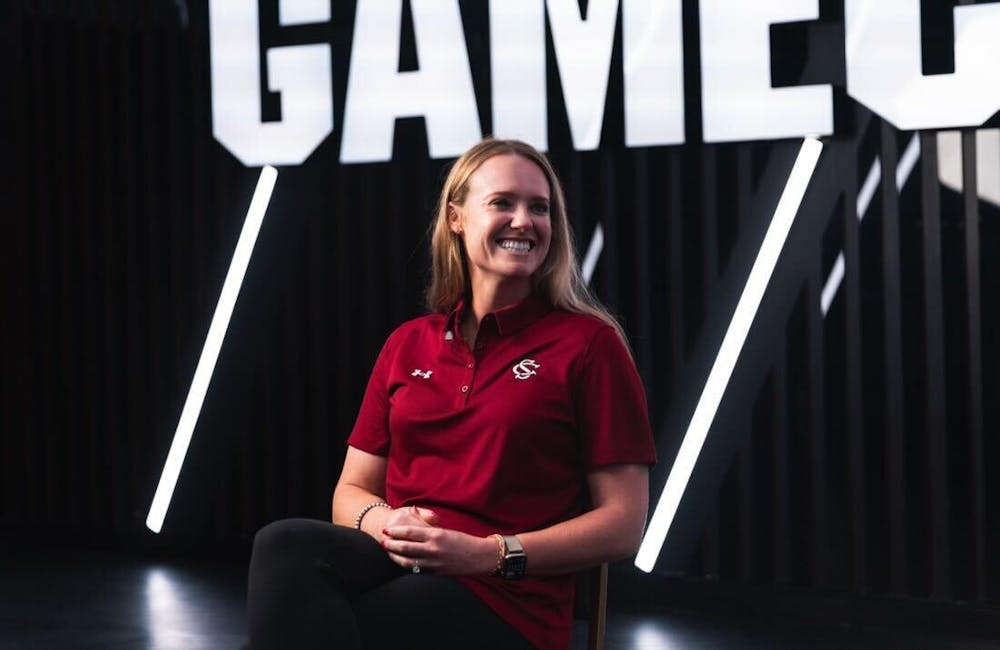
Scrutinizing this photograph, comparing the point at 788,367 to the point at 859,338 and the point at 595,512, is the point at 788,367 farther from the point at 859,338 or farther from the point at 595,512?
the point at 595,512

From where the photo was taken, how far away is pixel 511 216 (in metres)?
2.07

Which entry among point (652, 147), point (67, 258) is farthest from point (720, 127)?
point (67, 258)

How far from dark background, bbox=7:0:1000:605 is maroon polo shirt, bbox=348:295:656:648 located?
189cm

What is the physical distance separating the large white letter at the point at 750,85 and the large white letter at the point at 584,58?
30 cm

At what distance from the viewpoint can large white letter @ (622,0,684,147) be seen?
3900mm

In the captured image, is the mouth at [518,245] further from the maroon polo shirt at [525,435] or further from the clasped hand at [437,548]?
the clasped hand at [437,548]

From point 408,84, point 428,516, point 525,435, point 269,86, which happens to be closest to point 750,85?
point 408,84

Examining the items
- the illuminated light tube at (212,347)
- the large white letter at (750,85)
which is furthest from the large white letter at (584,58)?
the illuminated light tube at (212,347)

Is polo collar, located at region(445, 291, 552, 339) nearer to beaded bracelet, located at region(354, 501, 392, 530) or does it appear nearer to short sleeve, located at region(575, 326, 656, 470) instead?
short sleeve, located at region(575, 326, 656, 470)

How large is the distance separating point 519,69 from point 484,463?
2.38 m

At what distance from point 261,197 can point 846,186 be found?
77.9 inches

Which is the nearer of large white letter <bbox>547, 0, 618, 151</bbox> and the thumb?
the thumb

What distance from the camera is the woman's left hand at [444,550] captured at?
1809mm

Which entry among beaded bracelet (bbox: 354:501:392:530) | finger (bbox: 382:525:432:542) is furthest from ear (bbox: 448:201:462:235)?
finger (bbox: 382:525:432:542)
